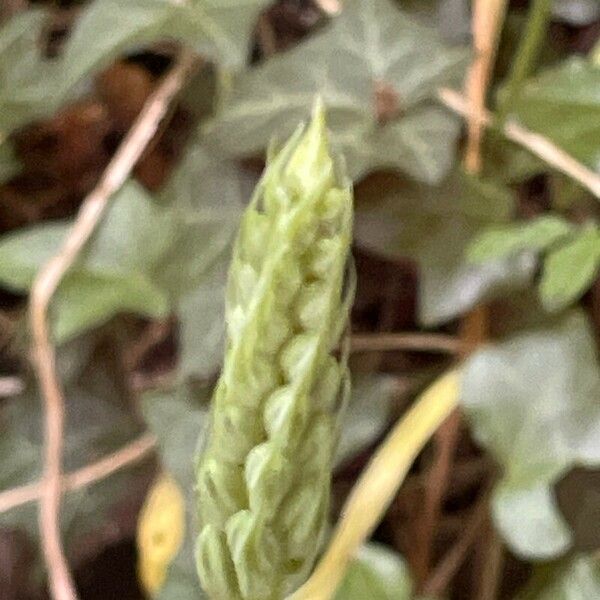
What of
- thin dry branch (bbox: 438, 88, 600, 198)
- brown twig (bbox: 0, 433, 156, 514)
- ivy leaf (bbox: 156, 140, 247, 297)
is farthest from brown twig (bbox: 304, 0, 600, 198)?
brown twig (bbox: 0, 433, 156, 514)

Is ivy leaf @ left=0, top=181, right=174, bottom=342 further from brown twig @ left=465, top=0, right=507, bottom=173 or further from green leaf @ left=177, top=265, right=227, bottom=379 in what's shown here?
brown twig @ left=465, top=0, right=507, bottom=173

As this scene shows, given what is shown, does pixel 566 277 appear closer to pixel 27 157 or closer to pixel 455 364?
pixel 455 364

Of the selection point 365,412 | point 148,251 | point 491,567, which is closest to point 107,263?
point 148,251

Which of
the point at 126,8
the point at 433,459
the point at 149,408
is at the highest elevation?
the point at 126,8

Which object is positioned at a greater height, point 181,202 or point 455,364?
point 181,202

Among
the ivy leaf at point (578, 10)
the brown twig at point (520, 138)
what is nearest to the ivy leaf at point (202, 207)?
the brown twig at point (520, 138)

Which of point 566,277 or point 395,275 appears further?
point 395,275

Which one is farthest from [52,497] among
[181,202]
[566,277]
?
[566,277]
